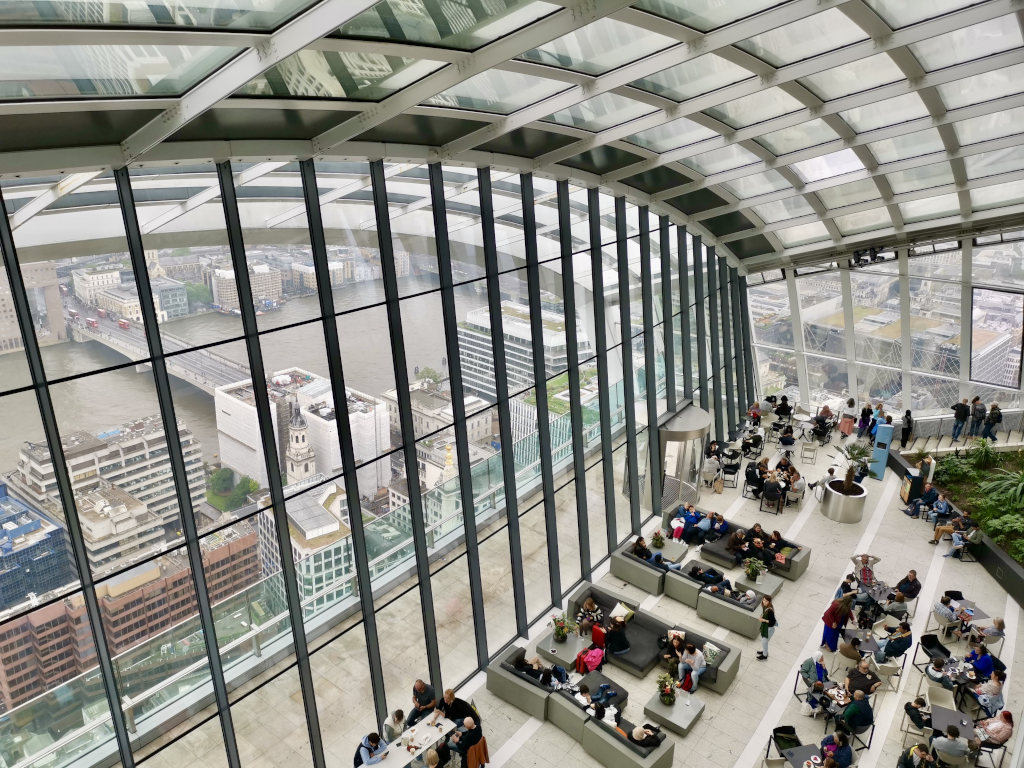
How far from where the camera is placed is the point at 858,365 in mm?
24422

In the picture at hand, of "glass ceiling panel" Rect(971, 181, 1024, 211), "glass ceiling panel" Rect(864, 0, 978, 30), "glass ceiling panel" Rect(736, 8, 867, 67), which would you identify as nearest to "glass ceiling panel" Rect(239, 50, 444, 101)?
"glass ceiling panel" Rect(736, 8, 867, 67)

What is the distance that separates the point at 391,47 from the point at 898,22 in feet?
22.9

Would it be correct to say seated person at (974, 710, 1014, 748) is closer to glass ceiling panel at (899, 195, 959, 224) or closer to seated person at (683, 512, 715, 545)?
seated person at (683, 512, 715, 545)

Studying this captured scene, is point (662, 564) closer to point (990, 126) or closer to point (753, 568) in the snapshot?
point (753, 568)

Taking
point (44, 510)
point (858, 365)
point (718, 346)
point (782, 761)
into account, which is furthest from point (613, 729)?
point (858, 365)

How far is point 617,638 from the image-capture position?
13562mm

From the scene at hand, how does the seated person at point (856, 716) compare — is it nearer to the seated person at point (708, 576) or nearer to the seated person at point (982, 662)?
the seated person at point (982, 662)

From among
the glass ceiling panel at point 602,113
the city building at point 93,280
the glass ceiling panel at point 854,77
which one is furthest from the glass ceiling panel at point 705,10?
the city building at point 93,280

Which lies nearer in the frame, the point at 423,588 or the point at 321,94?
the point at 321,94

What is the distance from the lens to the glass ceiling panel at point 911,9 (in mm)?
9641

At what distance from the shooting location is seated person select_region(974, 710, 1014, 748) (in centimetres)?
1067

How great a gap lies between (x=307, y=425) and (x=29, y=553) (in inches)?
140

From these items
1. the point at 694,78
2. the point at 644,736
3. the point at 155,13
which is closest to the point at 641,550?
the point at 644,736

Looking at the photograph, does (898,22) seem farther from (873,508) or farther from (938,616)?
(873,508)
